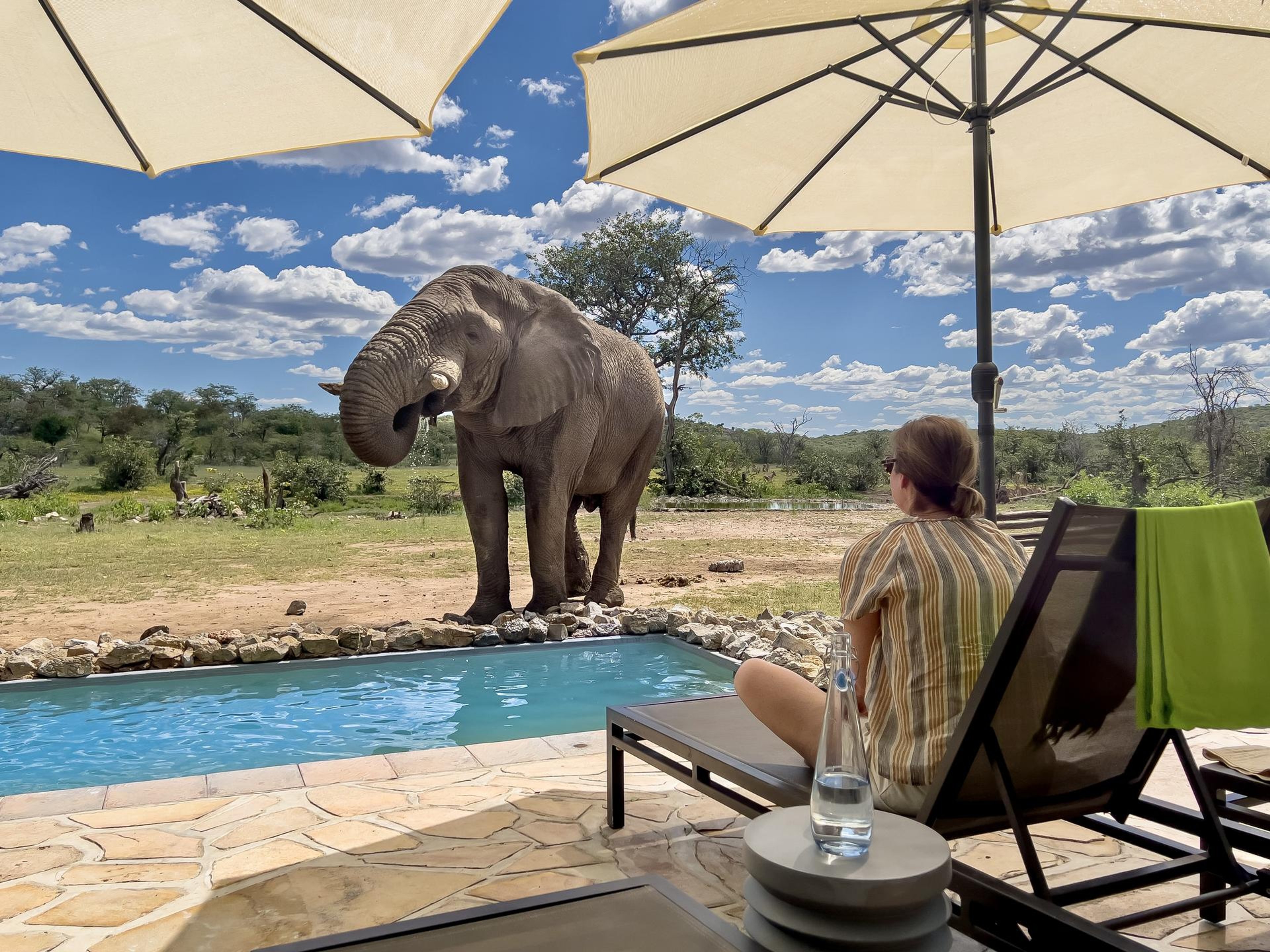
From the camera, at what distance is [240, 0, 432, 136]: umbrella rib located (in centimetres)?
321

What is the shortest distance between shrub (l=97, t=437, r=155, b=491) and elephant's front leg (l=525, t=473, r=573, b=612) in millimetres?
22639

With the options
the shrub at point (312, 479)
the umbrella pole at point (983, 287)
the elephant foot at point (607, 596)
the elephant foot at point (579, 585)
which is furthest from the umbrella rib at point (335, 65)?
the shrub at point (312, 479)

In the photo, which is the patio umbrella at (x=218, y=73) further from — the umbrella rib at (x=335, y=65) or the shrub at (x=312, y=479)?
the shrub at (x=312, y=479)

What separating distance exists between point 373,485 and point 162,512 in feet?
23.6

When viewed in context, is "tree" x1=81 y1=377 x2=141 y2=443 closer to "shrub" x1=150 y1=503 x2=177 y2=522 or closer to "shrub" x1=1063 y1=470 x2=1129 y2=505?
"shrub" x1=150 y1=503 x2=177 y2=522

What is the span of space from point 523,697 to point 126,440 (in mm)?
25722

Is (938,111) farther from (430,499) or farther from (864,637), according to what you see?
(430,499)

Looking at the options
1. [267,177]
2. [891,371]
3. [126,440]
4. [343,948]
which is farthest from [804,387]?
[343,948]

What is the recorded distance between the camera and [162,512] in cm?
1731

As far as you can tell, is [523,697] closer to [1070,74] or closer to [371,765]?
[371,765]

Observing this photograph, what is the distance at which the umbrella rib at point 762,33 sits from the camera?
3463 mm

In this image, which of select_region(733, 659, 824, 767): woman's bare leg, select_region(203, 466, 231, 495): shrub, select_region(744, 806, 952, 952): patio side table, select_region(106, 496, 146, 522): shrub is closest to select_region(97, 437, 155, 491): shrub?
select_region(203, 466, 231, 495): shrub

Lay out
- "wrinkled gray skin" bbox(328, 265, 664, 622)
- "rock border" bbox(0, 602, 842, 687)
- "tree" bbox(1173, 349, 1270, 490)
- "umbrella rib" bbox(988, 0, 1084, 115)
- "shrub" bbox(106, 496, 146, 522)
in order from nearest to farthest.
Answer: "umbrella rib" bbox(988, 0, 1084, 115)
"rock border" bbox(0, 602, 842, 687)
"wrinkled gray skin" bbox(328, 265, 664, 622)
"tree" bbox(1173, 349, 1270, 490)
"shrub" bbox(106, 496, 146, 522)

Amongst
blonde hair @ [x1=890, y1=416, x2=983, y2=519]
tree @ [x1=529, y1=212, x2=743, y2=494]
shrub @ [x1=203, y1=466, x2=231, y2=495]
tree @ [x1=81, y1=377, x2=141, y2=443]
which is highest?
tree @ [x1=529, y1=212, x2=743, y2=494]
